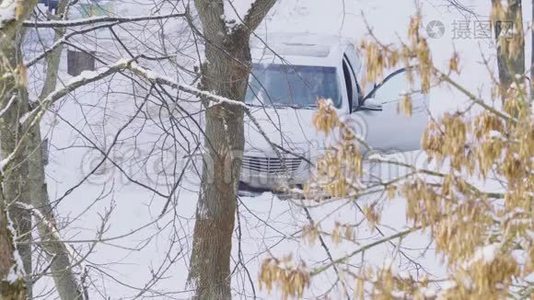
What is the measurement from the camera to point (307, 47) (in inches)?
408

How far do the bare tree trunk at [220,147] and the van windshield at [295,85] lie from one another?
2342mm

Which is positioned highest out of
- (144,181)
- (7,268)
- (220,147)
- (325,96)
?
(325,96)

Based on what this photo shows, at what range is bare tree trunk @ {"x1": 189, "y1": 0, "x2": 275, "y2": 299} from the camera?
5758 mm

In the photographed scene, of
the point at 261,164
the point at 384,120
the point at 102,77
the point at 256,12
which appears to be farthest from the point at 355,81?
the point at 102,77

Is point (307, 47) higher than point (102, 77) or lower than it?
higher

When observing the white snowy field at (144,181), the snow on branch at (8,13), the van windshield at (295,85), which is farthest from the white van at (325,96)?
the snow on branch at (8,13)

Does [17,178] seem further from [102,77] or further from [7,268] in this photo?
[7,268]

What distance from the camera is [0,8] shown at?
3078mm

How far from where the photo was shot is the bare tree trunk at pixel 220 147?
576cm

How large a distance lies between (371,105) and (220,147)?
12.8 feet

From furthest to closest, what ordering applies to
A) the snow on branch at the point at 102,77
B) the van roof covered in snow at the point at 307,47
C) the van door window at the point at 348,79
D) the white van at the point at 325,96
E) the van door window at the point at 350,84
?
the van roof covered in snow at the point at 307,47 < the van door window at the point at 348,79 < the van door window at the point at 350,84 < the white van at the point at 325,96 < the snow on branch at the point at 102,77

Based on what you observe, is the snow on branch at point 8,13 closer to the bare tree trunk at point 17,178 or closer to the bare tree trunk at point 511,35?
the bare tree trunk at point 17,178

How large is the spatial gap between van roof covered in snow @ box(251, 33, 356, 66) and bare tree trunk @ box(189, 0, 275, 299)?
12.1 ft

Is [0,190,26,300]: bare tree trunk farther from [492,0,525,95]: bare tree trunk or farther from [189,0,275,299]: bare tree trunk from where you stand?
[189,0,275,299]: bare tree trunk
